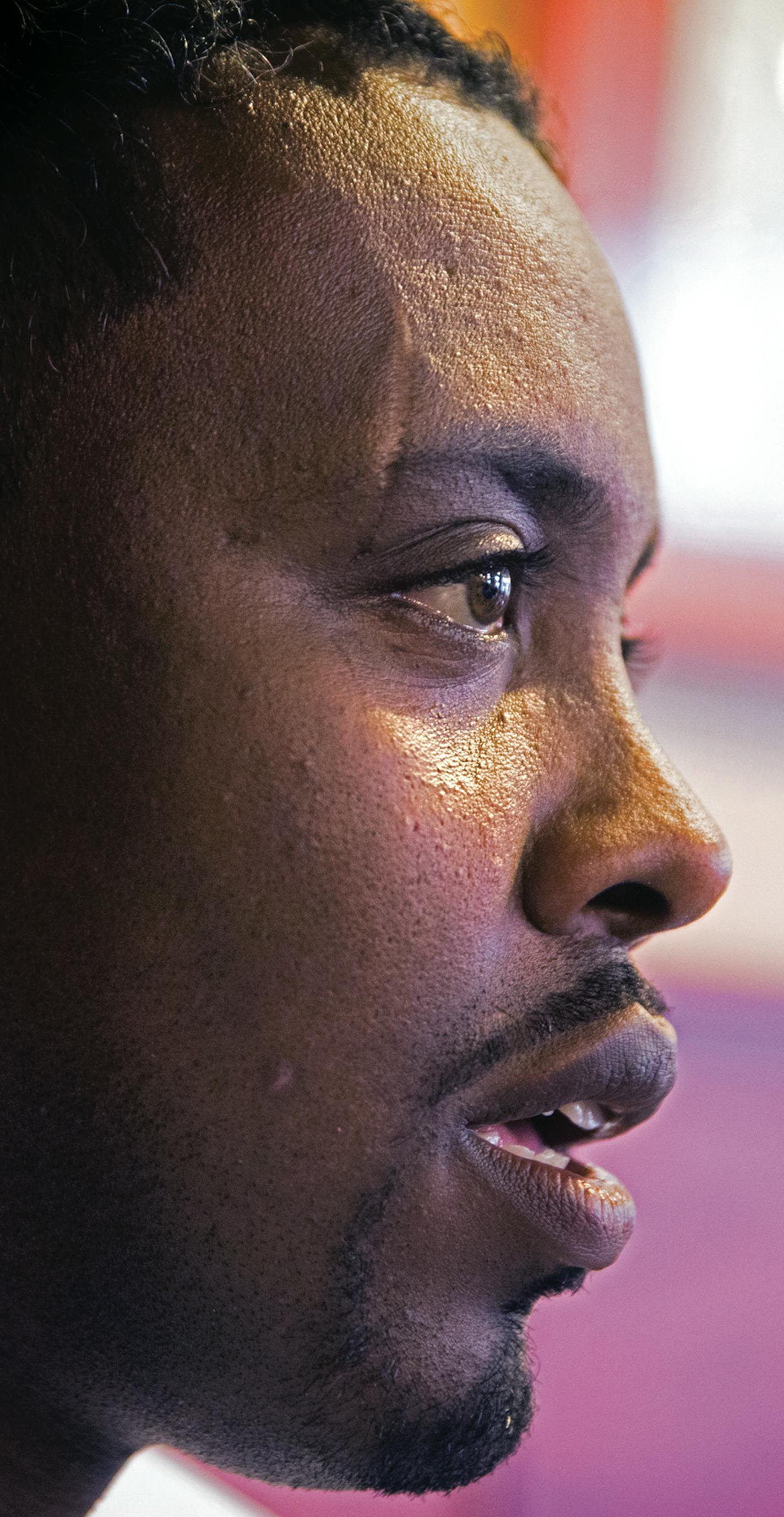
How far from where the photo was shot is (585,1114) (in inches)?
32.1

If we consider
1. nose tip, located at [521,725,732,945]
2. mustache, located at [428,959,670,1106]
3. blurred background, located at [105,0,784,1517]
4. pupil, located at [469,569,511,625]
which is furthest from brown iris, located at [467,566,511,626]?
blurred background, located at [105,0,784,1517]

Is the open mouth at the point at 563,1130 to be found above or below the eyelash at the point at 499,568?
below

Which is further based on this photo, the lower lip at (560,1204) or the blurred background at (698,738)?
the blurred background at (698,738)

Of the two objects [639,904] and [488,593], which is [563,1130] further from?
[488,593]

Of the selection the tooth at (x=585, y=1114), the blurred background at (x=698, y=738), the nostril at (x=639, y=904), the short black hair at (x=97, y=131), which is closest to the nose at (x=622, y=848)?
the nostril at (x=639, y=904)

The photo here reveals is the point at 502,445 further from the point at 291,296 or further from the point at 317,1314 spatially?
the point at 317,1314

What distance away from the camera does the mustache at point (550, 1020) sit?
2.32 ft

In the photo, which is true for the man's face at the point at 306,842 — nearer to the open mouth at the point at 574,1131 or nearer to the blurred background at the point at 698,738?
the open mouth at the point at 574,1131

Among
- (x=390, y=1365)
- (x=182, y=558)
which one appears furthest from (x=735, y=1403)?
(x=182, y=558)

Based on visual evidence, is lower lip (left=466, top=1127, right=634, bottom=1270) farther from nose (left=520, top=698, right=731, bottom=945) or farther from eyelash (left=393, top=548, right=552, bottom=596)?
eyelash (left=393, top=548, right=552, bottom=596)

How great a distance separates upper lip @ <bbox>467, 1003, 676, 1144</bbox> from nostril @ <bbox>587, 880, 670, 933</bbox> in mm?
49

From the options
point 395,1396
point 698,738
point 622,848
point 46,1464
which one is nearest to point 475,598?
point 622,848

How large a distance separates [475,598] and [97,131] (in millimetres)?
319

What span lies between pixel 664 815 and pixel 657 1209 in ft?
3.97
